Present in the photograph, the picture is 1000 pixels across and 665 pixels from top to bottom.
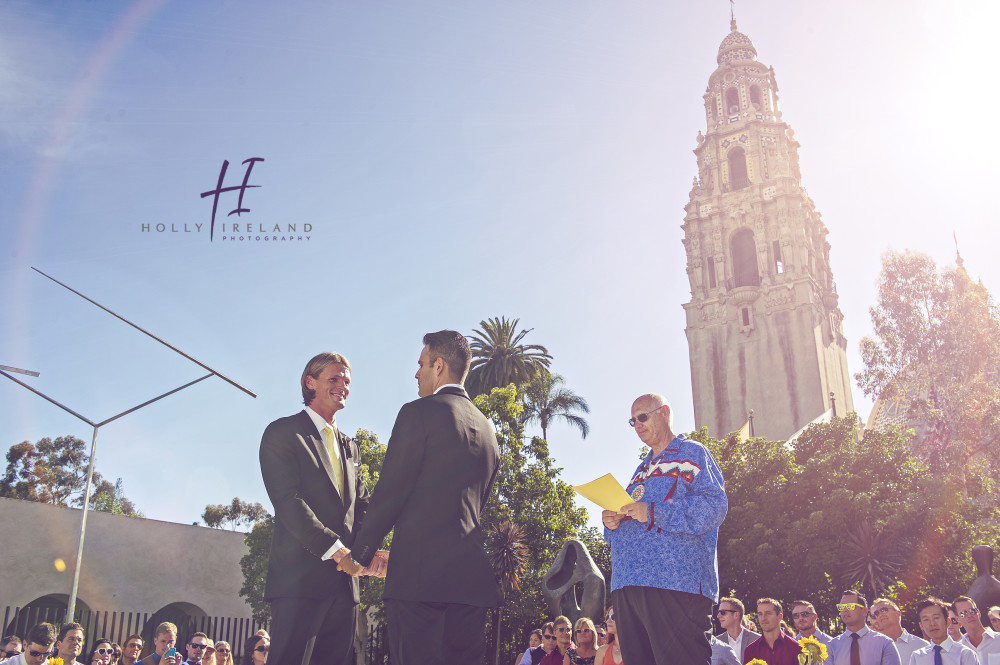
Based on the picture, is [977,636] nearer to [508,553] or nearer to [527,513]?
[508,553]

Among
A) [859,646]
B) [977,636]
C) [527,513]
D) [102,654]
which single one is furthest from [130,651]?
[527,513]

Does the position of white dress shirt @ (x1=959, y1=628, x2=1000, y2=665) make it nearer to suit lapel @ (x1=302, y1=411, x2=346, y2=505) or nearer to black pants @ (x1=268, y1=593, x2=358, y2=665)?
black pants @ (x1=268, y1=593, x2=358, y2=665)

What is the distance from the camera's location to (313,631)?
4625mm

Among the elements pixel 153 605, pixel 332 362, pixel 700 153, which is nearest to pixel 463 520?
pixel 332 362

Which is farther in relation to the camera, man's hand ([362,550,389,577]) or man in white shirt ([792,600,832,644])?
man in white shirt ([792,600,832,644])

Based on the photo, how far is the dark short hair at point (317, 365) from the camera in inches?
212

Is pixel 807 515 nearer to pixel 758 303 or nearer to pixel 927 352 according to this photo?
pixel 927 352

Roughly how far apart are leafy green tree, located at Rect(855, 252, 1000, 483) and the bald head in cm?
3238

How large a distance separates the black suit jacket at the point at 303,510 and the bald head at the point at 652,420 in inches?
77.8

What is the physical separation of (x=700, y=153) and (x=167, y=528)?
5724 cm

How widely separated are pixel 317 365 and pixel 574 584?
1513 centimetres

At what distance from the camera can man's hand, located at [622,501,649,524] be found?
4922mm

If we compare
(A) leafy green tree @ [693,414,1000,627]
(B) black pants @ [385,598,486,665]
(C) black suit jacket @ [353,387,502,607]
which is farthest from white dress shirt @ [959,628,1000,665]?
(A) leafy green tree @ [693,414,1000,627]

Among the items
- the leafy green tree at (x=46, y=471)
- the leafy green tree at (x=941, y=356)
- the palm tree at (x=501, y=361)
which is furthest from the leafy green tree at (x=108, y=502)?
the leafy green tree at (x=941, y=356)
